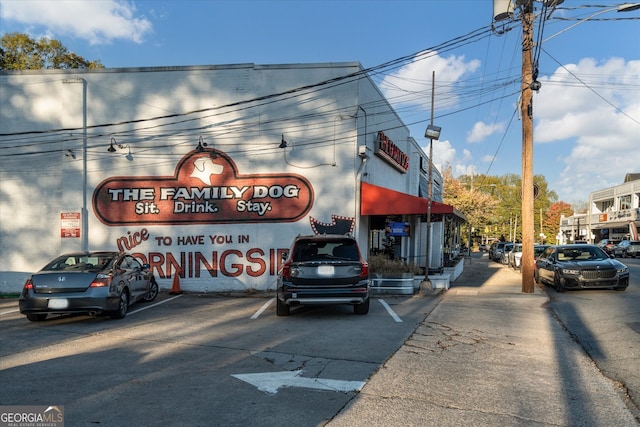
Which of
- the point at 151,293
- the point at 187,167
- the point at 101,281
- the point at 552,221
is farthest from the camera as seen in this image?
the point at 552,221

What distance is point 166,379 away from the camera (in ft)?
18.6

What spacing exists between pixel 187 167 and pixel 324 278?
767cm

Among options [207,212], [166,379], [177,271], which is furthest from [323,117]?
[166,379]

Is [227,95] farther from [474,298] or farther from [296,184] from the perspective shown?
[474,298]

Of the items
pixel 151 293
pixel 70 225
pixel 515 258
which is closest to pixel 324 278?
pixel 151 293

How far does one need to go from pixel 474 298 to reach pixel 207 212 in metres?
8.34

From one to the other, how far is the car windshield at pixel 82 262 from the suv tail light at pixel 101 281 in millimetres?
324

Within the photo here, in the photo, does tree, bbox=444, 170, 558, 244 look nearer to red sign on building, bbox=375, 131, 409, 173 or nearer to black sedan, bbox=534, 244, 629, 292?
red sign on building, bbox=375, 131, 409, 173

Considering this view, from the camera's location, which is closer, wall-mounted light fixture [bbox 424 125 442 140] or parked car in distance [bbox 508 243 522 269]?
wall-mounted light fixture [bbox 424 125 442 140]

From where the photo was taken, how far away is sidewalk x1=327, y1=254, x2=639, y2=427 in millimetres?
4426

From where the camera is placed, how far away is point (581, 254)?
15719 millimetres

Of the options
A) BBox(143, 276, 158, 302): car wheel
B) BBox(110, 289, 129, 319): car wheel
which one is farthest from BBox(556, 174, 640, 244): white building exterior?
BBox(110, 289, 129, 319): car wheel

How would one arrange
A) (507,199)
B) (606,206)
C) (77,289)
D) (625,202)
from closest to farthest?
(77,289)
(625,202)
(606,206)
(507,199)

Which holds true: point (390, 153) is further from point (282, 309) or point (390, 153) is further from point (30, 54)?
point (30, 54)
